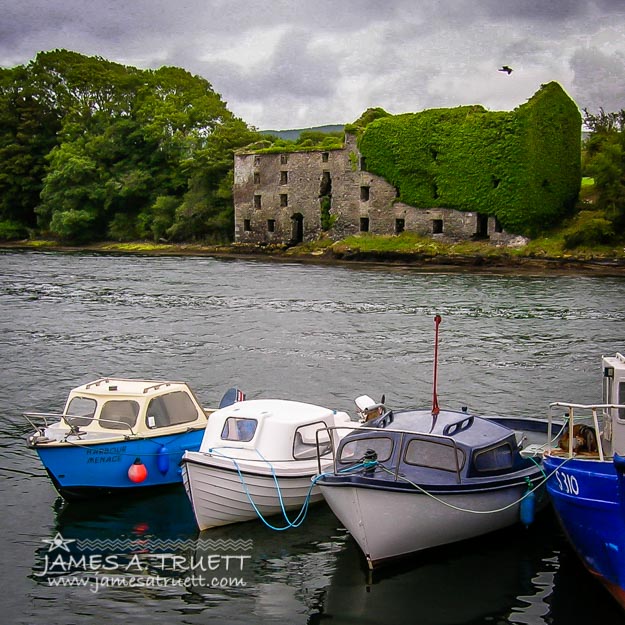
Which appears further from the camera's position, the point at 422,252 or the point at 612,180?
the point at 422,252

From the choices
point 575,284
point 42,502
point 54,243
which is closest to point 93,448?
point 42,502

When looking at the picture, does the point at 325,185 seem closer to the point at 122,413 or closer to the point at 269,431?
the point at 122,413

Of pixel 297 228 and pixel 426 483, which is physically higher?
pixel 297 228

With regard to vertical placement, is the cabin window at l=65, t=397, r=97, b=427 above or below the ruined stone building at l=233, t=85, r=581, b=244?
below

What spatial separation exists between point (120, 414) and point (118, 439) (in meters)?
0.93

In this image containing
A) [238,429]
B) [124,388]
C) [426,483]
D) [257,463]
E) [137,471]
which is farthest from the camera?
[124,388]

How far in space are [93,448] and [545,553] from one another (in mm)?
8891

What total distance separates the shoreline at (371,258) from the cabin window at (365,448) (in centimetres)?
4843

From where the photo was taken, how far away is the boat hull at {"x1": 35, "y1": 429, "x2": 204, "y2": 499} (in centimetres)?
1833

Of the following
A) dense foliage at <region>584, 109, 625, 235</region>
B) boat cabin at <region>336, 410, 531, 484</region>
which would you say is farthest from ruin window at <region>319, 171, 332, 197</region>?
boat cabin at <region>336, 410, 531, 484</region>

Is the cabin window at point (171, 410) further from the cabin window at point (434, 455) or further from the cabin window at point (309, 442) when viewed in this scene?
the cabin window at point (434, 455)

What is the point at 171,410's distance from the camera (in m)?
19.9

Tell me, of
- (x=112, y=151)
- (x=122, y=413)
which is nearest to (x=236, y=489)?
(x=122, y=413)

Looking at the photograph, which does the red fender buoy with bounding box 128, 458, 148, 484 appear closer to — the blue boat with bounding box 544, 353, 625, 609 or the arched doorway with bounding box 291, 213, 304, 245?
the blue boat with bounding box 544, 353, 625, 609
